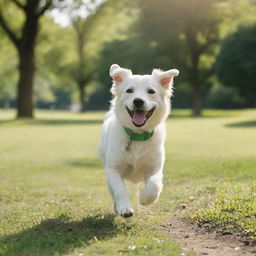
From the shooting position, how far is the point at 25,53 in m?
36.8

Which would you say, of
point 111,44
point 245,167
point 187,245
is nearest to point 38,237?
point 187,245

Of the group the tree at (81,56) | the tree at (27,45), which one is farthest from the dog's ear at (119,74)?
the tree at (81,56)

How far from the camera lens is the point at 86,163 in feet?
49.5

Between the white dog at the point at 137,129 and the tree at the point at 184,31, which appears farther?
the tree at the point at 184,31

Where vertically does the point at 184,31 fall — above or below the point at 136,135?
above

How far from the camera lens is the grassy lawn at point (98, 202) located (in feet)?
19.3

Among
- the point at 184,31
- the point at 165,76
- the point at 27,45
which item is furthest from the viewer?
the point at 184,31

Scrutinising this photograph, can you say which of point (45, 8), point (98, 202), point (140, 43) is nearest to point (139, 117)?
point (98, 202)

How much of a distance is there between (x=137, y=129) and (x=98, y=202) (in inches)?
82.0

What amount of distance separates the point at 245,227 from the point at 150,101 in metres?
2.19

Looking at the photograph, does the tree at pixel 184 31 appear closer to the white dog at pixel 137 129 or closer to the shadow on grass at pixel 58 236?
the white dog at pixel 137 129

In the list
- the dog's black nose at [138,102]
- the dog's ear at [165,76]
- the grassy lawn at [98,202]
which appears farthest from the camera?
the dog's ear at [165,76]

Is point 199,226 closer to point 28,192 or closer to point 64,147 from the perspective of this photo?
point 28,192

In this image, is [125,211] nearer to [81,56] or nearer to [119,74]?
[119,74]
